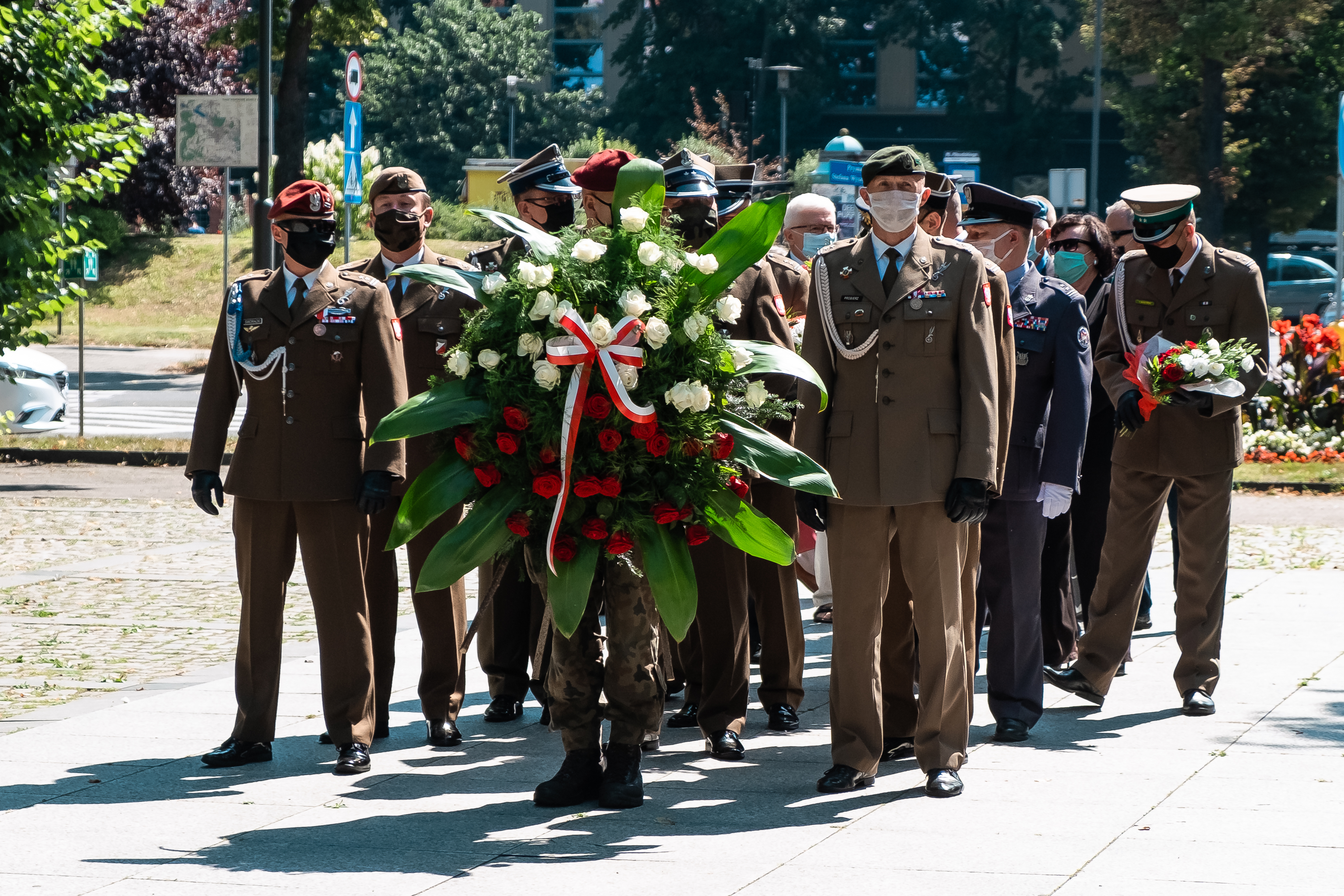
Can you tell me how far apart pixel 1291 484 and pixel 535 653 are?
11160 mm

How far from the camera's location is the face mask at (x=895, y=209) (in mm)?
5879

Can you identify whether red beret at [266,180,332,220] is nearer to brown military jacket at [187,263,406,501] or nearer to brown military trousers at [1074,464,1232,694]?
brown military jacket at [187,263,406,501]

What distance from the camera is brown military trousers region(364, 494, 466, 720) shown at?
6.68m

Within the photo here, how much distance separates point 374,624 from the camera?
6.76m

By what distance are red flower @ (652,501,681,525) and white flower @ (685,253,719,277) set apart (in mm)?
756

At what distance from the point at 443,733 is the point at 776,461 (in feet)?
6.49

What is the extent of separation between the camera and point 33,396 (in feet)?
60.3

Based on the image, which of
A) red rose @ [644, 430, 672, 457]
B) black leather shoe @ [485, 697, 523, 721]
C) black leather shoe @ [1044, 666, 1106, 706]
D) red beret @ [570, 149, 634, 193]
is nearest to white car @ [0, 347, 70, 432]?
black leather shoe @ [485, 697, 523, 721]

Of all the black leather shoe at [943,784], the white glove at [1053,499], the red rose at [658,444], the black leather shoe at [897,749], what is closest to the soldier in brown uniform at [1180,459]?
the white glove at [1053,499]

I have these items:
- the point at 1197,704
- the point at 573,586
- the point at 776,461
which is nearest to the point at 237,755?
the point at 573,586

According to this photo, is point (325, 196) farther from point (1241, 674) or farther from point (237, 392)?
point (1241, 674)

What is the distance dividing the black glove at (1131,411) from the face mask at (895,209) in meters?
1.81

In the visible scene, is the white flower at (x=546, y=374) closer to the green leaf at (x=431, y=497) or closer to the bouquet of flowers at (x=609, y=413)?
the bouquet of flowers at (x=609, y=413)

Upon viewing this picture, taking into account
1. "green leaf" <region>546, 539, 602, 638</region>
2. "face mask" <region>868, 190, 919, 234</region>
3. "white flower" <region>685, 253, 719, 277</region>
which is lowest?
"green leaf" <region>546, 539, 602, 638</region>
